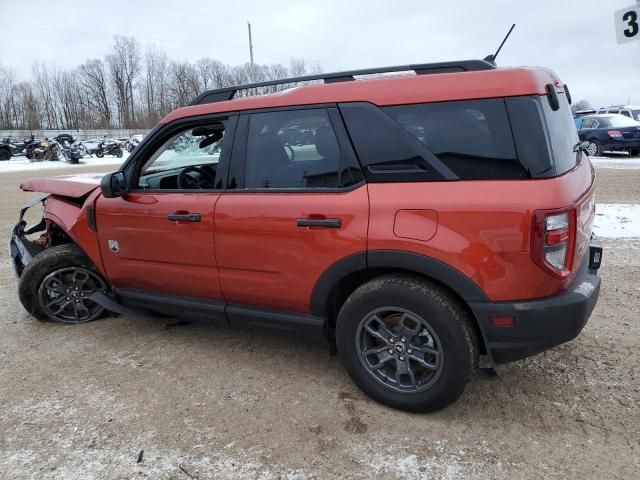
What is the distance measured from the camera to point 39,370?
3.60 m

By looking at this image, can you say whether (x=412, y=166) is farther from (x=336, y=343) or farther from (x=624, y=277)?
(x=624, y=277)

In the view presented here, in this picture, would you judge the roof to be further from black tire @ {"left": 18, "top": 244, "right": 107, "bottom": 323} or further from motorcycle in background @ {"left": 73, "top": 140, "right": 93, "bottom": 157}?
motorcycle in background @ {"left": 73, "top": 140, "right": 93, "bottom": 157}

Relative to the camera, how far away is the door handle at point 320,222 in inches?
113

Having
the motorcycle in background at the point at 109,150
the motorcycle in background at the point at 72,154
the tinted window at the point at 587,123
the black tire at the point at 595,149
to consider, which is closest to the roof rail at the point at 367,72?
the black tire at the point at 595,149

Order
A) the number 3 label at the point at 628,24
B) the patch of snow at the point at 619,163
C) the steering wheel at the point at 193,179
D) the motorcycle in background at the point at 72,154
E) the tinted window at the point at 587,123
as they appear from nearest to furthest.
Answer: the steering wheel at the point at 193,179 → the number 3 label at the point at 628,24 → the patch of snow at the point at 619,163 → the tinted window at the point at 587,123 → the motorcycle in background at the point at 72,154

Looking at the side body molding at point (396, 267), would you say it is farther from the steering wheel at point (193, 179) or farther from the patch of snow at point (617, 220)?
the patch of snow at point (617, 220)

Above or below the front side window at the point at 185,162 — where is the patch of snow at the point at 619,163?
below

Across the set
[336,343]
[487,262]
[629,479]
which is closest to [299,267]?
[336,343]

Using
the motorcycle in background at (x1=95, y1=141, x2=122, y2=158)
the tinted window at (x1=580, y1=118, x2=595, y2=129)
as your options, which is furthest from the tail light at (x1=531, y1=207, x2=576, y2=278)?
the motorcycle in background at (x1=95, y1=141, x2=122, y2=158)

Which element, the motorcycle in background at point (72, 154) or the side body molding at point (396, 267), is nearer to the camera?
the side body molding at point (396, 267)

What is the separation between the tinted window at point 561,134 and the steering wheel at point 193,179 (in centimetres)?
228

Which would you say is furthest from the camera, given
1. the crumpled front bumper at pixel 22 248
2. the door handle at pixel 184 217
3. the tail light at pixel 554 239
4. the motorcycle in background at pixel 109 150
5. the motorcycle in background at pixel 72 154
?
the motorcycle in background at pixel 109 150

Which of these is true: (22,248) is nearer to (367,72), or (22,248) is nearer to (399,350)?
(367,72)

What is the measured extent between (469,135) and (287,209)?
1100 mm
